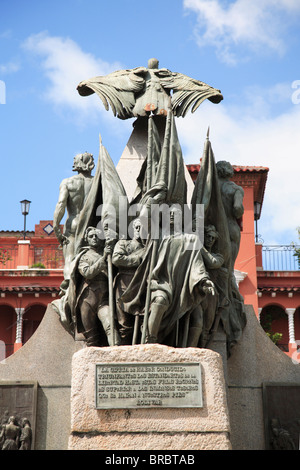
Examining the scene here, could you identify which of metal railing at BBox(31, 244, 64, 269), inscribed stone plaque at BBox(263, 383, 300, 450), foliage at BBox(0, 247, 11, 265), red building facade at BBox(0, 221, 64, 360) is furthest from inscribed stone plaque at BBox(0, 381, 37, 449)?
foliage at BBox(0, 247, 11, 265)

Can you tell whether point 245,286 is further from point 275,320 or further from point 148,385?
point 148,385

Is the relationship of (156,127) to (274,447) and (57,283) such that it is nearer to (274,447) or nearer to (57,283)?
(274,447)

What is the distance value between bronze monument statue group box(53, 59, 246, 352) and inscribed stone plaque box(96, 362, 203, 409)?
74cm

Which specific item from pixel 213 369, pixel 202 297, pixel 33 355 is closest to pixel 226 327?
pixel 202 297

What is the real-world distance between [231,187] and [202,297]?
2052 millimetres

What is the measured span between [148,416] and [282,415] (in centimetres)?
243

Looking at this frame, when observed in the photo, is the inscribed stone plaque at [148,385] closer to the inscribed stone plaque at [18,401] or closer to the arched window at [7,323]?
the inscribed stone plaque at [18,401]

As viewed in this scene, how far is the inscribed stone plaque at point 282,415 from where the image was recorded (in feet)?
37.7

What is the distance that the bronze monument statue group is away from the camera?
11.0 meters

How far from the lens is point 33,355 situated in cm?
1210

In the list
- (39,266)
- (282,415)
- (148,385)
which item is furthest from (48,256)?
(148,385)

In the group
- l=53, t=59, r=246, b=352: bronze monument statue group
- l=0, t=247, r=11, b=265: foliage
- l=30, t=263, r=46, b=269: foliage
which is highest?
l=0, t=247, r=11, b=265: foliage

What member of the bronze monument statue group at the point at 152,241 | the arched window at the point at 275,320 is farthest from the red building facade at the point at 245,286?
the bronze monument statue group at the point at 152,241

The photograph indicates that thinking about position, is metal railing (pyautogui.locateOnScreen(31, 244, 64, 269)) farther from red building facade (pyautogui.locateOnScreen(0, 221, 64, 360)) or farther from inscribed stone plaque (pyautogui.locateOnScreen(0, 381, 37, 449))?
inscribed stone plaque (pyautogui.locateOnScreen(0, 381, 37, 449))
